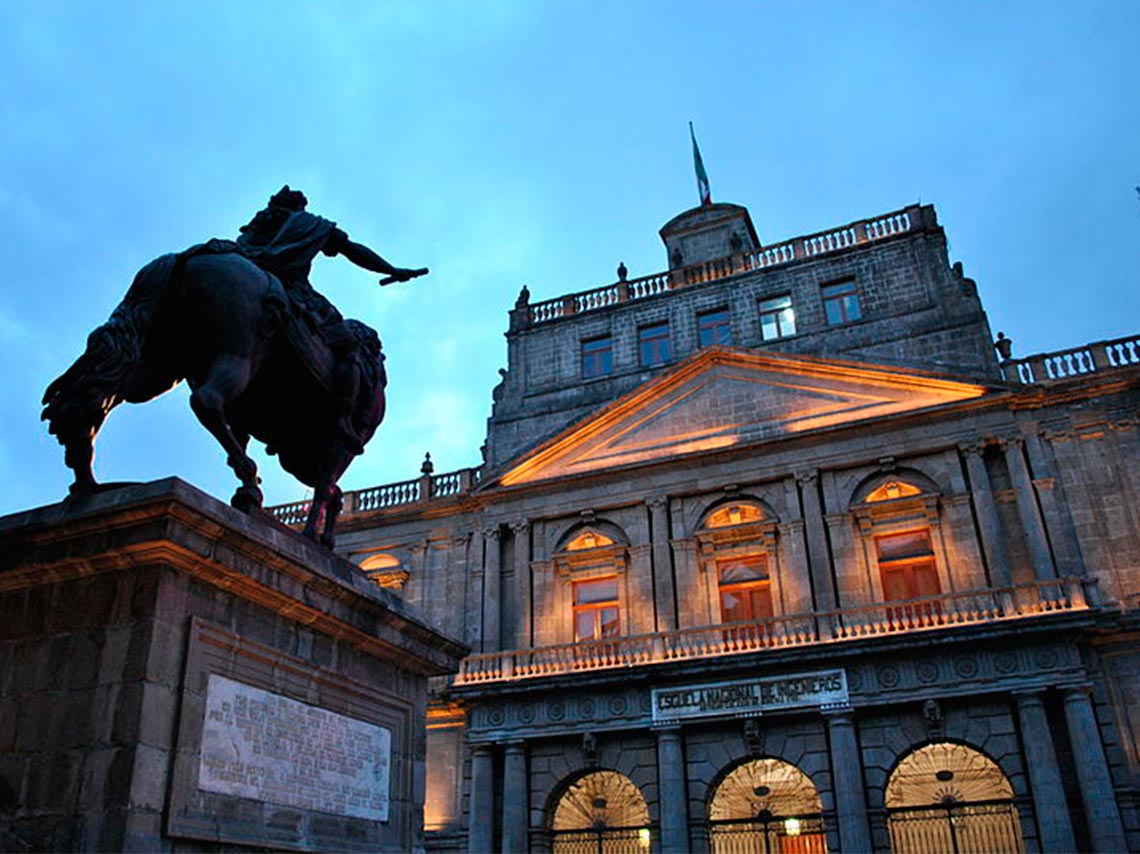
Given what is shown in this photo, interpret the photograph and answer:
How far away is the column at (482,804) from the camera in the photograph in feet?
78.0

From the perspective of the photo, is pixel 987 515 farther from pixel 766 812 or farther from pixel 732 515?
pixel 766 812

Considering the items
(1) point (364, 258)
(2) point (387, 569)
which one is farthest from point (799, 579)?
(1) point (364, 258)

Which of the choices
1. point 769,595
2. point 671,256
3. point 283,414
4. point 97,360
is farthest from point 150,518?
point 671,256

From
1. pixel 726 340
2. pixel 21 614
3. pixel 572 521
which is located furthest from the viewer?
pixel 726 340

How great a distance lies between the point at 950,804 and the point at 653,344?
50.0 feet

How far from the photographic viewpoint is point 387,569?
29422mm

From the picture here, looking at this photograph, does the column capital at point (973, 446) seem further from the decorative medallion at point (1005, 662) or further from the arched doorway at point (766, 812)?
the arched doorway at point (766, 812)

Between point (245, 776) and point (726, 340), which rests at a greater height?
point (726, 340)

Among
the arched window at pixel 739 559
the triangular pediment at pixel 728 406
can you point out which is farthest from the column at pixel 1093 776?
the triangular pediment at pixel 728 406

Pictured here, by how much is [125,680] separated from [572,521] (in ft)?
74.4

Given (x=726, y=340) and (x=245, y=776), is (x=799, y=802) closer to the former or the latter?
(x=726, y=340)

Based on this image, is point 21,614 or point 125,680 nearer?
point 125,680

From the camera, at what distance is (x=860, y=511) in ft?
79.5

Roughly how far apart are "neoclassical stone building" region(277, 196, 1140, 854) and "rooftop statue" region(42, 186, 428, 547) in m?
17.3
